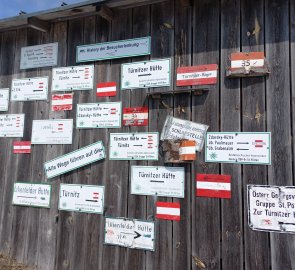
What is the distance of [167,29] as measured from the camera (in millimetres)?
3258

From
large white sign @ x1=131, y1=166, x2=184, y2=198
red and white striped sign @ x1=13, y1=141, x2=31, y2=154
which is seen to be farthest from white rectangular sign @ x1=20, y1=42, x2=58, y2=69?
large white sign @ x1=131, y1=166, x2=184, y2=198

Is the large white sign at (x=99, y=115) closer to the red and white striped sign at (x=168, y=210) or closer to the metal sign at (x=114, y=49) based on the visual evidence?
the metal sign at (x=114, y=49)

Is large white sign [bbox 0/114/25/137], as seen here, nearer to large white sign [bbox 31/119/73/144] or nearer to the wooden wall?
the wooden wall

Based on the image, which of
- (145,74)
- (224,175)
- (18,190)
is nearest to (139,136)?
(145,74)

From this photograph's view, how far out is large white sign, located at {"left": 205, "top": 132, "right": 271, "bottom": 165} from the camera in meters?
2.76

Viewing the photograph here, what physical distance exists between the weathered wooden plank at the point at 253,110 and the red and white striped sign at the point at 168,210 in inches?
24.0

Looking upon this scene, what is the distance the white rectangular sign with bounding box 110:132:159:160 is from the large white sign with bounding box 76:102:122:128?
0.15 meters

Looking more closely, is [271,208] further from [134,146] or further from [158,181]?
[134,146]

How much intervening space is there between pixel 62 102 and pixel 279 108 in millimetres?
2253

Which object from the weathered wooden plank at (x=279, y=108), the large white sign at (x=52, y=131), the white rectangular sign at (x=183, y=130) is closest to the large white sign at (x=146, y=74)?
the white rectangular sign at (x=183, y=130)

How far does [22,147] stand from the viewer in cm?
382

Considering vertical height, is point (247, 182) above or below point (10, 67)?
below

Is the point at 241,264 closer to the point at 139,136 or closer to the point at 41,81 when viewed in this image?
the point at 139,136

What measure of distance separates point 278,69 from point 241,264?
1.67 meters
